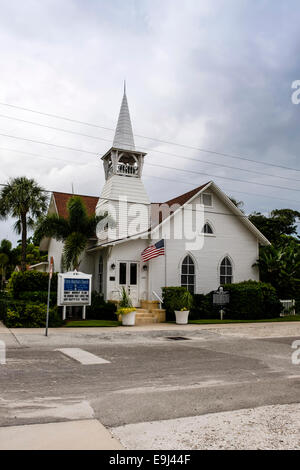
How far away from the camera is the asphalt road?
223 inches

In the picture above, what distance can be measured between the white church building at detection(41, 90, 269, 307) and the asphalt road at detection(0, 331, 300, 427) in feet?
34.9

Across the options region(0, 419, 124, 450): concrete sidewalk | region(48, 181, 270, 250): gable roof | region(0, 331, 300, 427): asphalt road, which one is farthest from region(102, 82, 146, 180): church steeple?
region(0, 419, 124, 450): concrete sidewalk

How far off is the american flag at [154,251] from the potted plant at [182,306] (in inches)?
97.1

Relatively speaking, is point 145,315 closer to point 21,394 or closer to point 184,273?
point 184,273

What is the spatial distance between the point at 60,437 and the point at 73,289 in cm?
1538

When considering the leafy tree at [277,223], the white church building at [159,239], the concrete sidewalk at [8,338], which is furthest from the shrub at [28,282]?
the leafy tree at [277,223]

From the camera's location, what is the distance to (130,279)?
912 inches

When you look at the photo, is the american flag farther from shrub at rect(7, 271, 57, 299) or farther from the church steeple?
the church steeple

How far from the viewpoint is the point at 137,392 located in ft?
22.3

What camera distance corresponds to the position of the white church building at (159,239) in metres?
23.1

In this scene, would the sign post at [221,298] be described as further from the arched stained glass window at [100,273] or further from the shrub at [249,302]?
the arched stained glass window at [100,273]

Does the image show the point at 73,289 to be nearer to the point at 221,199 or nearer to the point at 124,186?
the point at 124,186

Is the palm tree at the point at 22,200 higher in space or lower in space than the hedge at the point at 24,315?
higher
